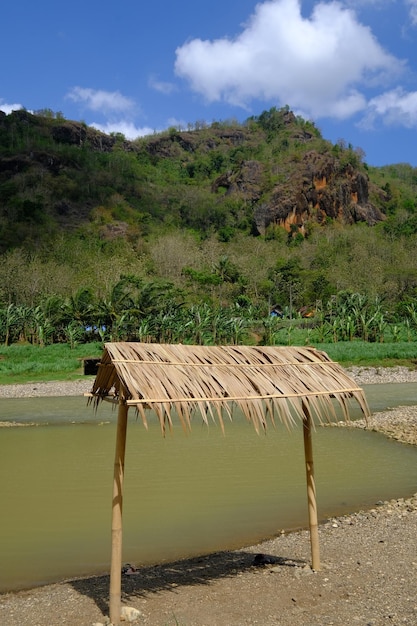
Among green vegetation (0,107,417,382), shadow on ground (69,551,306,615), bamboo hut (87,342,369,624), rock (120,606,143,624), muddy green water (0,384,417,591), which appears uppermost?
green vegetation (0,107,417,382)

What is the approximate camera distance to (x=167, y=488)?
30.9 ft

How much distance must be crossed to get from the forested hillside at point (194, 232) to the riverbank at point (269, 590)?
2544cm

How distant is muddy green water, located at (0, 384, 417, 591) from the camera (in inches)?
266

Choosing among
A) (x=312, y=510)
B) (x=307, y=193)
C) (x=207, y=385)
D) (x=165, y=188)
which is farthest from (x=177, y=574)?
(x=165, y=188)

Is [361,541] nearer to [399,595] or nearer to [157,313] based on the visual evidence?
[399,595]

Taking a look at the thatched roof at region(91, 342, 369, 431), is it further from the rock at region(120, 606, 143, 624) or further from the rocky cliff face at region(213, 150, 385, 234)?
the rocky cliff face at region(213, 150, 385, 234)

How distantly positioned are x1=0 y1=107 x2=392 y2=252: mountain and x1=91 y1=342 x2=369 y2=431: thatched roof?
166 feet

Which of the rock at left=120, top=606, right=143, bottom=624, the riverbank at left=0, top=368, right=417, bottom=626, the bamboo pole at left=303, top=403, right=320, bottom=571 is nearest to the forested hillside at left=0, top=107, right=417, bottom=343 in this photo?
the riverbank at left=0, top=368, right=417, bottom=626

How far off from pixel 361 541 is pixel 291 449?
6.13 m

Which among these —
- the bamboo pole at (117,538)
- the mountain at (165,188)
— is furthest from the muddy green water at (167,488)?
the mountain at (165,188)

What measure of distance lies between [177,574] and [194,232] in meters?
62.9

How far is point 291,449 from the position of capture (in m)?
12.5

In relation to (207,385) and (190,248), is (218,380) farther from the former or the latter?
(190,248)

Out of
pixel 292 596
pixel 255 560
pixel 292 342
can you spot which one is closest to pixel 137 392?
pixel 292 596
